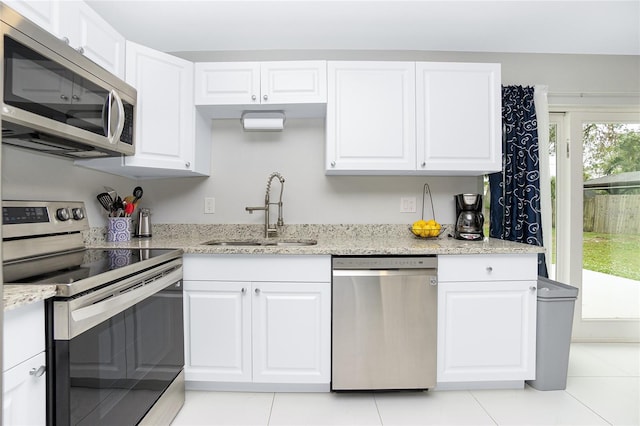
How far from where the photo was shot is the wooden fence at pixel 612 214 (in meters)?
2.84

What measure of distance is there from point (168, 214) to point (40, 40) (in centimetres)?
151

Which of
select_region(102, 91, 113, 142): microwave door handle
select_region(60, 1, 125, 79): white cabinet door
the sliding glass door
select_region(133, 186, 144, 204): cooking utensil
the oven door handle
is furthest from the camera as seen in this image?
the sliding glass door

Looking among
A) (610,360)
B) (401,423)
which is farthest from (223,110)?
(610,360)

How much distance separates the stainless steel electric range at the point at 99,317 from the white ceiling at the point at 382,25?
51.6 inches

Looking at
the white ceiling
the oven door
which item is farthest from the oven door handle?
the white ceiling

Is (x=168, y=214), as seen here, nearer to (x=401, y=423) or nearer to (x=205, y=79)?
(x=205, y=79)

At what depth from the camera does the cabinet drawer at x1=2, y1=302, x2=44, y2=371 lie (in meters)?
0.89

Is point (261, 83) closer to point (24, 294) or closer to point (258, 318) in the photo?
point (258, 318)

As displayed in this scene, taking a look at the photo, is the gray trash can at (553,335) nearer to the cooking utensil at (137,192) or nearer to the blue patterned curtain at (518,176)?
the blue patterned curtain at (518,176)

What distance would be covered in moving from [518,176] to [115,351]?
2.73m

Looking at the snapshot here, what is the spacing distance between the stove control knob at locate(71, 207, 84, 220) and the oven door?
1.98 feet

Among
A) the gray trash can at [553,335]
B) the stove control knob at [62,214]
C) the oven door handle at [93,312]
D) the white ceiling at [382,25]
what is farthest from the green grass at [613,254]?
the stove control knob at [62,214]

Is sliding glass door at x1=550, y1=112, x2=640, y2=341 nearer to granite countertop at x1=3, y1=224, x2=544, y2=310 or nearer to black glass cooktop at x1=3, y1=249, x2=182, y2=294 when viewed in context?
granite countertop at x1=3, y1=224, x2=544, y2=310

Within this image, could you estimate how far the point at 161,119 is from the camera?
2.13m
